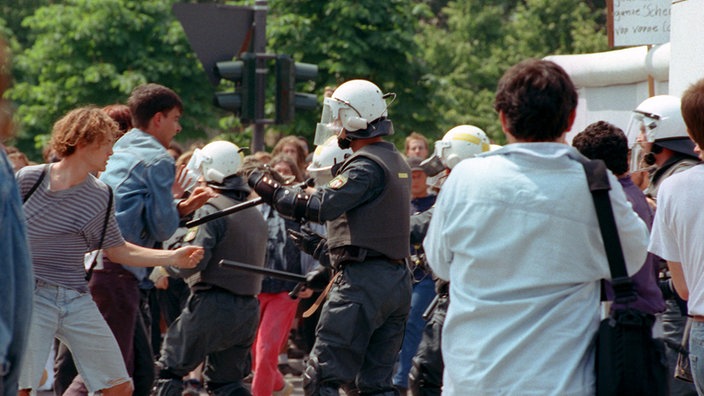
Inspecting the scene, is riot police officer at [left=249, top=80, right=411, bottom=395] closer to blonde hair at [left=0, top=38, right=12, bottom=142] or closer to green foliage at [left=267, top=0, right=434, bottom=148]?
blonde hair at [left=0, top=38, right=12, bottom=142]

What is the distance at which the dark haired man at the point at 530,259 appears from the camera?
3.81 meters

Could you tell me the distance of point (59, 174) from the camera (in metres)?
6.20

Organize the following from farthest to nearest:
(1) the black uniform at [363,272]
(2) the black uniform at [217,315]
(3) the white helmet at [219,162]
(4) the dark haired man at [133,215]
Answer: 1. (3) the white helmet at [219,162]
2. (2) the black uniform at [217,315]
3. (4) the dark haired man at [133,215]
4. (1) the black uniform at [363,272]

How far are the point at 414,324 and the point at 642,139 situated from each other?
3.45 m

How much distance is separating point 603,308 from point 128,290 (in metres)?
3.59

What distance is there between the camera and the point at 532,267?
3828mm

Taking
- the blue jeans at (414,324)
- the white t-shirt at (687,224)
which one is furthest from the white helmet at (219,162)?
the white t-shirt at (687,224)

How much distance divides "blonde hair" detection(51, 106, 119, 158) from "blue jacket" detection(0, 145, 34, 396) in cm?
272

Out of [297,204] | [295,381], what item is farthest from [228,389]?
[295,381]

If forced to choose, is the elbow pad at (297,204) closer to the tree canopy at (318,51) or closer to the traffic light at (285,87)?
the traffic light at (285,87)

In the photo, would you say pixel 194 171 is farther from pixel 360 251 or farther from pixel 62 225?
pixel 62 225

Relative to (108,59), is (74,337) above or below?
above

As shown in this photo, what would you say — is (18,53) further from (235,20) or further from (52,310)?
(52,310)

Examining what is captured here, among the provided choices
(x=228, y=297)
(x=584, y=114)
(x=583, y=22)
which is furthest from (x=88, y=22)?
(x=228, y=297)
